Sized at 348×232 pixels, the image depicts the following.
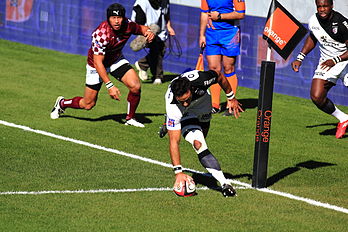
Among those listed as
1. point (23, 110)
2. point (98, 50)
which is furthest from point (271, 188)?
point (23, 110)

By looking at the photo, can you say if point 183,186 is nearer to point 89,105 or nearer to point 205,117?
point 205,117

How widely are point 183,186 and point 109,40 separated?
15.1 feet

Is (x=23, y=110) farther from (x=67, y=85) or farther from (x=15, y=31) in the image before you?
(x=15, y=31)

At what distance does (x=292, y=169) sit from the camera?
37.1ft

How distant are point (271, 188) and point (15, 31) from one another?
15406 millimetres

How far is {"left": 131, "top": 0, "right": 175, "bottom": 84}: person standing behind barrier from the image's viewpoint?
59.8ft

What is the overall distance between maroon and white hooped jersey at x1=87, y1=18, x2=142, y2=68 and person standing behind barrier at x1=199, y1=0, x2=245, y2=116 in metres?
1.80

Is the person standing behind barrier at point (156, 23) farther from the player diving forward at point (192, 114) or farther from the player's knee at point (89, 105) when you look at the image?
the player diving forward at point (192, 114)

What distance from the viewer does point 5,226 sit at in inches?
318

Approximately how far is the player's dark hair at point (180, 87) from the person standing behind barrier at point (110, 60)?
3834 millimetres

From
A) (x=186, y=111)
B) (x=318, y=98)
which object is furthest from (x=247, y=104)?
(x=186, y=111)

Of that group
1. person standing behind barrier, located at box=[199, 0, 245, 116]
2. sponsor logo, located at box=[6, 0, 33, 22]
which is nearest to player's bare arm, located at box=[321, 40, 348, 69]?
person standing behind barrier, located at box=[199, 0, 245, 116]

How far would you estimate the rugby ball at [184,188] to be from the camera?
930 cm

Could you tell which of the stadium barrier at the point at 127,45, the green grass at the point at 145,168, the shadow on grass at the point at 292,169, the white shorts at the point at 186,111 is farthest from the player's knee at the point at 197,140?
the stadium barrier at the point at 127,45
